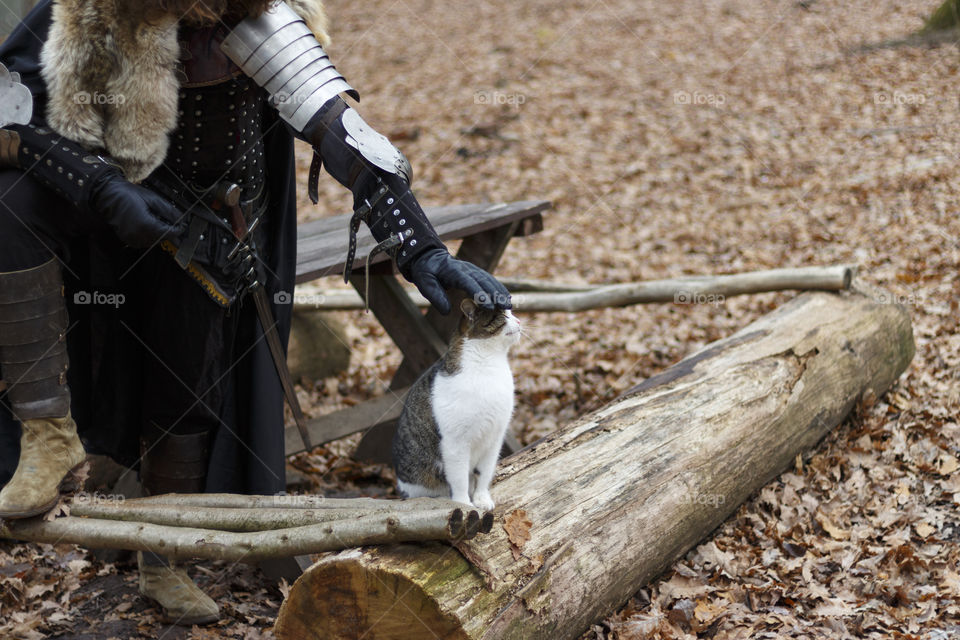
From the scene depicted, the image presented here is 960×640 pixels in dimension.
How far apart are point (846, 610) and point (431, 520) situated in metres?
1.69

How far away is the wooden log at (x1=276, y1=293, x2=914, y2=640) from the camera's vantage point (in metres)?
2.34

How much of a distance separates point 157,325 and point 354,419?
1876 millimetres

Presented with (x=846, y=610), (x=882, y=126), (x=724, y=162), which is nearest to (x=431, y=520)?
(x=846, y=610)

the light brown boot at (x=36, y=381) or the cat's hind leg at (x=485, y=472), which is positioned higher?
the light brown boot at (x=36, y=381)

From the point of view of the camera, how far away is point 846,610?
299cm

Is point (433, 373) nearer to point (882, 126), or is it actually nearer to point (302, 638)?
point (302, 638)

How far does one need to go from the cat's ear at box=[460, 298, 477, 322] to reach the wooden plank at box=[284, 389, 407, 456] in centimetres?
201

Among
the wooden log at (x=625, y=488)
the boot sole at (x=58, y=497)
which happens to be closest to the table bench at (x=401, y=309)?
the wooden log at (x=625, y=488)

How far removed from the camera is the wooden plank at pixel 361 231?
12.5ft

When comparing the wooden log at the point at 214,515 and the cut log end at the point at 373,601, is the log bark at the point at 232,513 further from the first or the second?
the cut log end at the point at 373,601
